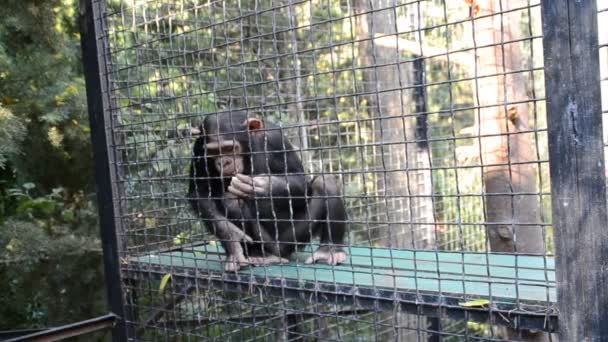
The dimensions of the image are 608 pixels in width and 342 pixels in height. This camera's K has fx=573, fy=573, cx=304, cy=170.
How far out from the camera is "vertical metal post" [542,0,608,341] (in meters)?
1.42

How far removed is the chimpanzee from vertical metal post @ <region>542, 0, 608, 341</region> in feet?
4.30

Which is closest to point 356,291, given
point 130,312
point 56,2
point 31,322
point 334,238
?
point 334,238

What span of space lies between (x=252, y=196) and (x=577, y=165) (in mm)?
1601

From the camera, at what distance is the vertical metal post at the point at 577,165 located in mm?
1417

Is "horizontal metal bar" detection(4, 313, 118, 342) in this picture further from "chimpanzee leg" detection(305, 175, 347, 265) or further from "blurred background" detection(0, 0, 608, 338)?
"chimpanzee leg" detection(305, 175, 347, 265)

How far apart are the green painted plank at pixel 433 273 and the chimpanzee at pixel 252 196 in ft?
0.47

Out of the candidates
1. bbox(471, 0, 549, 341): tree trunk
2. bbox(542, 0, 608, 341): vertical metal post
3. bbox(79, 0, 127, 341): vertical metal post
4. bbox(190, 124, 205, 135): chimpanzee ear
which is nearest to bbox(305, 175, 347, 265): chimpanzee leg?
Answer: bbox(190, 124, 205, 135): chimpanzee ear

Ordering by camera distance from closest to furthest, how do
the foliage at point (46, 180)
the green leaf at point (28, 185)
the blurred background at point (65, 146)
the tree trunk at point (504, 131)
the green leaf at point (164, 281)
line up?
1. the green leaf at point (164, 281)
2. the tree trunk at point (504, 131)
3. the blurred background at point (65, 146)
4. the foliage at point (46, 180)
5. the green leaf at point (28, 185)

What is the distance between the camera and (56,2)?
11.0 ft

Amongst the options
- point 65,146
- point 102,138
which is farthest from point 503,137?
point 65,146

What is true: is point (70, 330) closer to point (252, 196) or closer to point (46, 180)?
point (252, 196)

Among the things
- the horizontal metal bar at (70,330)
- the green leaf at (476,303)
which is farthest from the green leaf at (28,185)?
the green leaf at (476,303)

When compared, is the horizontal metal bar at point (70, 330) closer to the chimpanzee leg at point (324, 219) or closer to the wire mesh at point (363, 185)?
the wire mesh at point (363, 185)

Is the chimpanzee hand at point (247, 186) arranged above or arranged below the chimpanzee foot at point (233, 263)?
above
